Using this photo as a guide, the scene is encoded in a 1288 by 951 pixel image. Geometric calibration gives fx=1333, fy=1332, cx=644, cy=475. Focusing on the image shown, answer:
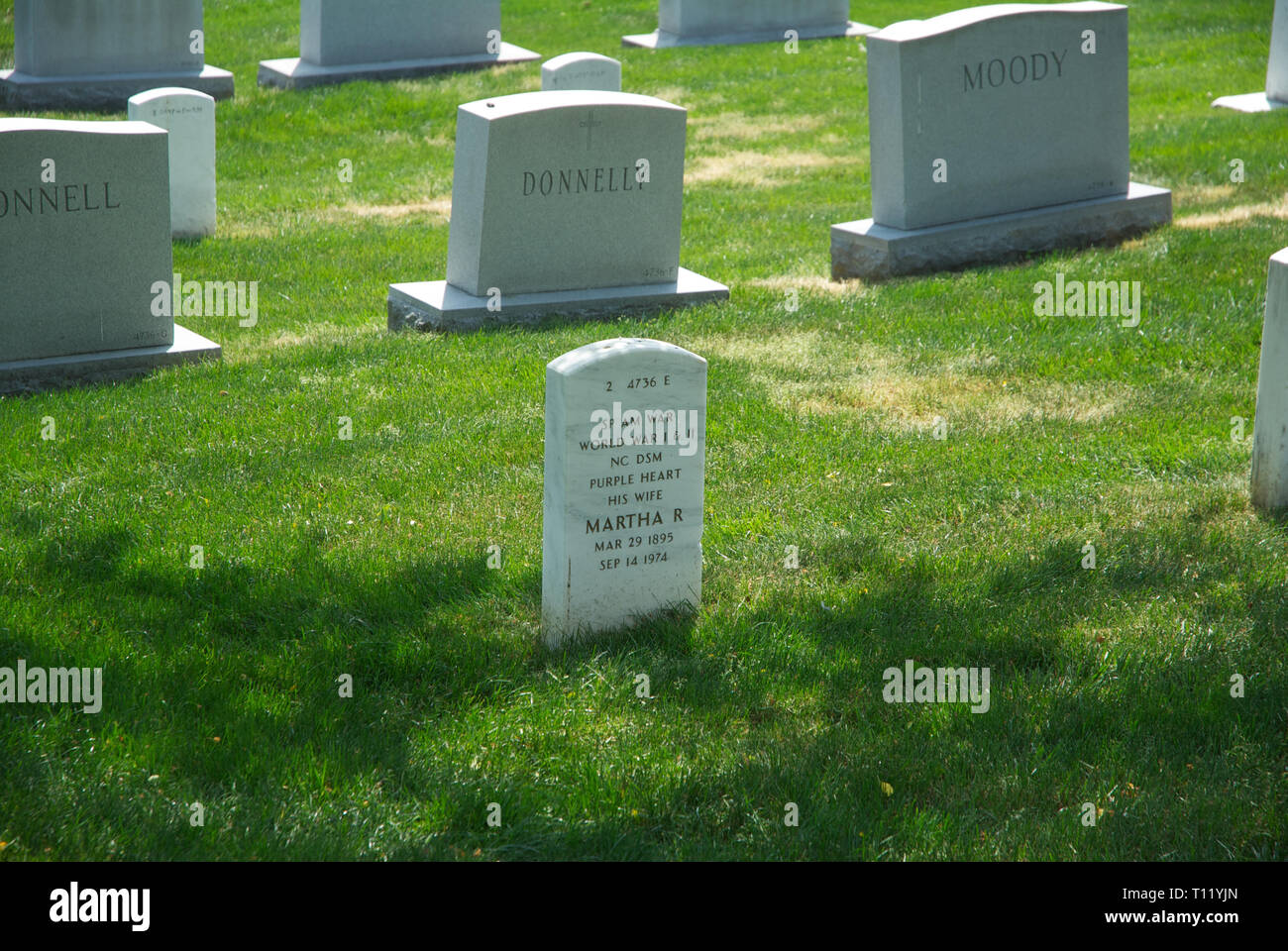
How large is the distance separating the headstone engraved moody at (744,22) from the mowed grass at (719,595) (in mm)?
11898

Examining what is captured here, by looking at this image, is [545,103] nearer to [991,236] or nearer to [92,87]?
[991,236]

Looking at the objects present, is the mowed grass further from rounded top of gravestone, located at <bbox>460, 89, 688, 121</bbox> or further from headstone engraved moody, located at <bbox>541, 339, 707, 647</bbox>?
rounded top of gravestone, located at <bbox>460, 89, 688, 121</bbox>

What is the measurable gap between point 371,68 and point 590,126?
34.0 ft

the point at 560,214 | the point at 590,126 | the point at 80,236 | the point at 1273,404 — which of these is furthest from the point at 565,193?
the point at 1273,404

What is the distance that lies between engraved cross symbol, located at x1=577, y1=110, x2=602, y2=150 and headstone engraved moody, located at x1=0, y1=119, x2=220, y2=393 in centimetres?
280

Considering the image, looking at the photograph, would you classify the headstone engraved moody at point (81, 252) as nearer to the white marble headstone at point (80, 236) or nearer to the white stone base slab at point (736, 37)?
the white marble headstone at point (80, 236)

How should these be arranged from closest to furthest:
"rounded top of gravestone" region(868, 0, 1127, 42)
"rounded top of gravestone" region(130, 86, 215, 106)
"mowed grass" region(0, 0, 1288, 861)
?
"mowed grass" region(0, 0, 1288, 861) < "rounded top of gravestone" region(868, 0, 1127, 42) < "rounded top of gravestone" region(130, 86, 215, 106)

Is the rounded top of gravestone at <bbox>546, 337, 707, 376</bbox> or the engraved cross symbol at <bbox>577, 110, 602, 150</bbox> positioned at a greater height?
the engraved cross symbol at <bbox>577, 110, 602, 150</bbox>

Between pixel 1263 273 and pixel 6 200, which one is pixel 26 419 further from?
pixel 1263 273

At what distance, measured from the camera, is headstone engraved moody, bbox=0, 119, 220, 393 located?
26.2 feet

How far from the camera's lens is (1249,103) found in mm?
15219

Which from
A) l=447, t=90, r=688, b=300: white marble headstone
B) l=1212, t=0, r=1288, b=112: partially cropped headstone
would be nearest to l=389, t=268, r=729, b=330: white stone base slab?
l=447, t=90, r=688, b=300: white marble headstone

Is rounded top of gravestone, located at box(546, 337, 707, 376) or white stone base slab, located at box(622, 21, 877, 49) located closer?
rounded top of gravestone, located at box(546, 337, 707, 376)

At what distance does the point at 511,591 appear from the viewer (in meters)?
5.33
